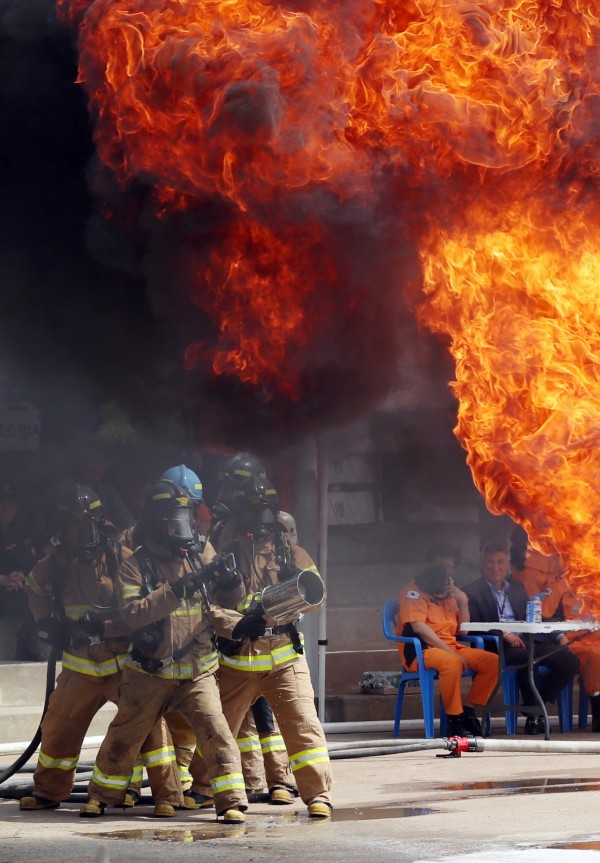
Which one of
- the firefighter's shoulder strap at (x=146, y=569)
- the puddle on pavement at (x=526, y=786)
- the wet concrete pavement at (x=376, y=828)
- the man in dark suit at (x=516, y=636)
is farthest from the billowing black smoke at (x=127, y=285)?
the puddle on pavement at (x=526, y=786)

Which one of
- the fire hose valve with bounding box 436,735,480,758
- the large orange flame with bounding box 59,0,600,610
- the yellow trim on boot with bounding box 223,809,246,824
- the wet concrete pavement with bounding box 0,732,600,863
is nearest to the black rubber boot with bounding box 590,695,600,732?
the fire hose valve with bounding box 436,735,480,758

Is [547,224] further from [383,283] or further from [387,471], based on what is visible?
[387,471]

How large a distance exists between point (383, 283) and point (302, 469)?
2225 mm

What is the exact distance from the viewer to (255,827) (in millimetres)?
7066

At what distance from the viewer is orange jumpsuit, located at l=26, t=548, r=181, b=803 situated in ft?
25.3

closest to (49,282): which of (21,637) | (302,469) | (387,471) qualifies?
(302,469)

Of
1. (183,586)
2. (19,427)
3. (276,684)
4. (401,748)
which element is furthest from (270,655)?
(19,427)

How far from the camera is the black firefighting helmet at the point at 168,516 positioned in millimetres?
7547

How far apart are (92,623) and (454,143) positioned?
10.5 feet

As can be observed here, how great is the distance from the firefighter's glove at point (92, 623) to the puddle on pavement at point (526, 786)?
2.18 meters

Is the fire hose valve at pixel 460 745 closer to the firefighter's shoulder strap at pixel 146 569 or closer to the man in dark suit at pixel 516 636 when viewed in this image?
the man in dark suit at pixel 516 636

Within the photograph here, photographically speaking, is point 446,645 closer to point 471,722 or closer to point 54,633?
point 471,722

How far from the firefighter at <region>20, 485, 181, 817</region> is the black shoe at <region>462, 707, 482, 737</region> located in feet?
12.0

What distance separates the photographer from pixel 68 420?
43.9ft
